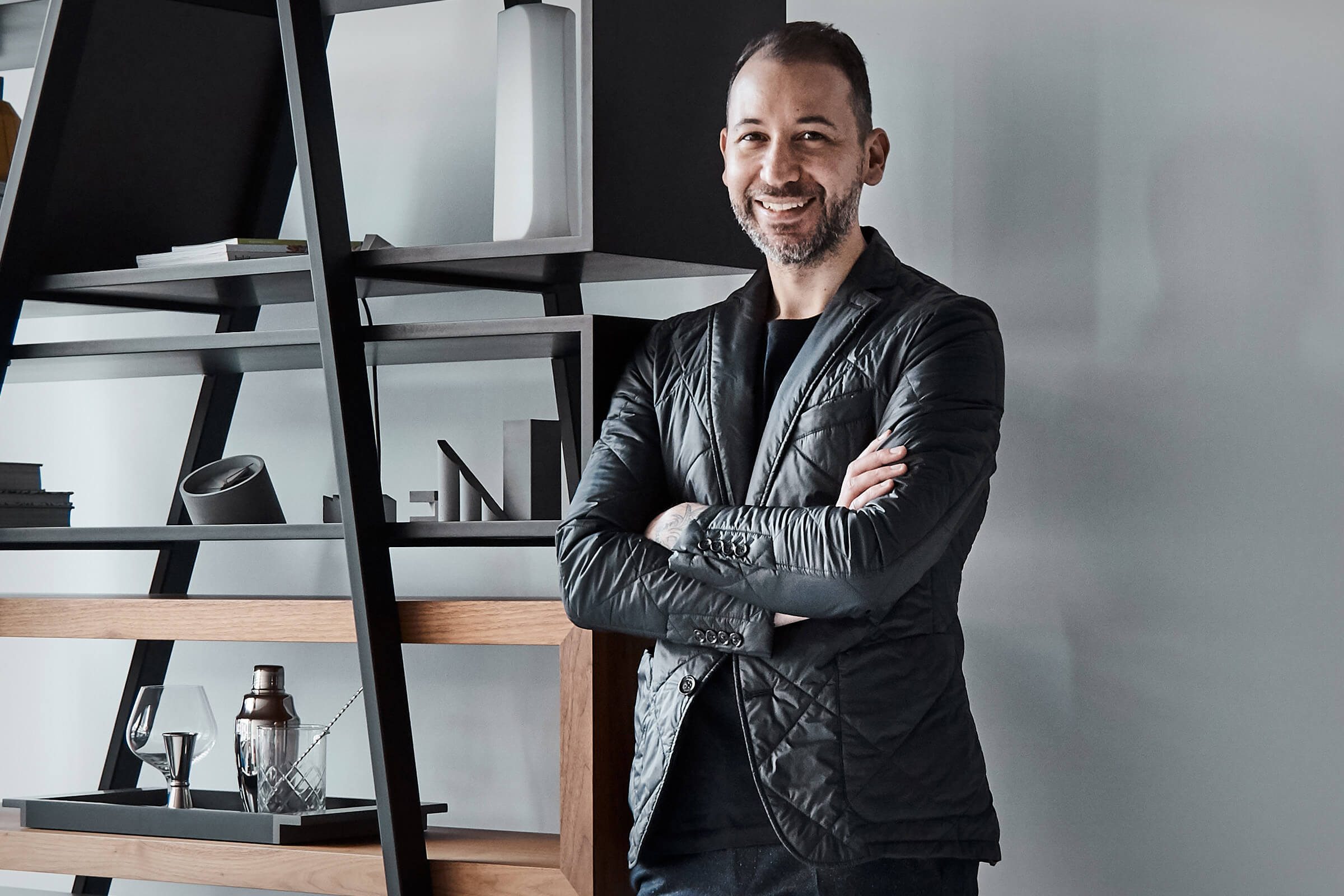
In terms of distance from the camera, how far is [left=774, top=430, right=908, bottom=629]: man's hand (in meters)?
1.81

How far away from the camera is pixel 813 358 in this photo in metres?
1.99

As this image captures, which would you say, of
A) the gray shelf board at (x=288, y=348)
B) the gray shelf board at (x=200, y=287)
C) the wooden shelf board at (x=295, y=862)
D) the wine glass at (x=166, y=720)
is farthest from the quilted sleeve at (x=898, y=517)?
the wine glass at (x=166, y=720)

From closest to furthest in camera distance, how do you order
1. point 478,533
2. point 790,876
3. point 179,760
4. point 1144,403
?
point 790,876 → point 478,533 → point 1144,403 → point 179,760

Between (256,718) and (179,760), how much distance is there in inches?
8.8

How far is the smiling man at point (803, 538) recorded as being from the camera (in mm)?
1819

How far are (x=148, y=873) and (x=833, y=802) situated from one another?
1.33m

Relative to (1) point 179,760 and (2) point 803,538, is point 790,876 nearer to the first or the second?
(2) point 803,538

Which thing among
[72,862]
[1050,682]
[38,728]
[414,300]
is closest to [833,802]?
[1050,682]

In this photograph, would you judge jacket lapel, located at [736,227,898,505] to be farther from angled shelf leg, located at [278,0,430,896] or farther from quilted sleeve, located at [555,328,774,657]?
angled shelf leg, located at [278,0,430,896]

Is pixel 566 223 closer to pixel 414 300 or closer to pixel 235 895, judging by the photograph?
pixel 414 300

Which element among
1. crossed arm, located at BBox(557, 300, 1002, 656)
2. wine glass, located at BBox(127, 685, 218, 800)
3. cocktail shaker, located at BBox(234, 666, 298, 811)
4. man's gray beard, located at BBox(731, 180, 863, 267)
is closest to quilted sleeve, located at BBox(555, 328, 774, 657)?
crossed arm, located at BBox(557, 300, 1002, 656)

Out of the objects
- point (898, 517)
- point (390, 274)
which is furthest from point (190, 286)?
point (898, 517)

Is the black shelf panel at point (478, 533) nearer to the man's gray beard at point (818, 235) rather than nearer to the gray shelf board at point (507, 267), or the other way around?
the gray shelf board at point (507, 267)

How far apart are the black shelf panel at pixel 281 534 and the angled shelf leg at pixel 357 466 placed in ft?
0.20
